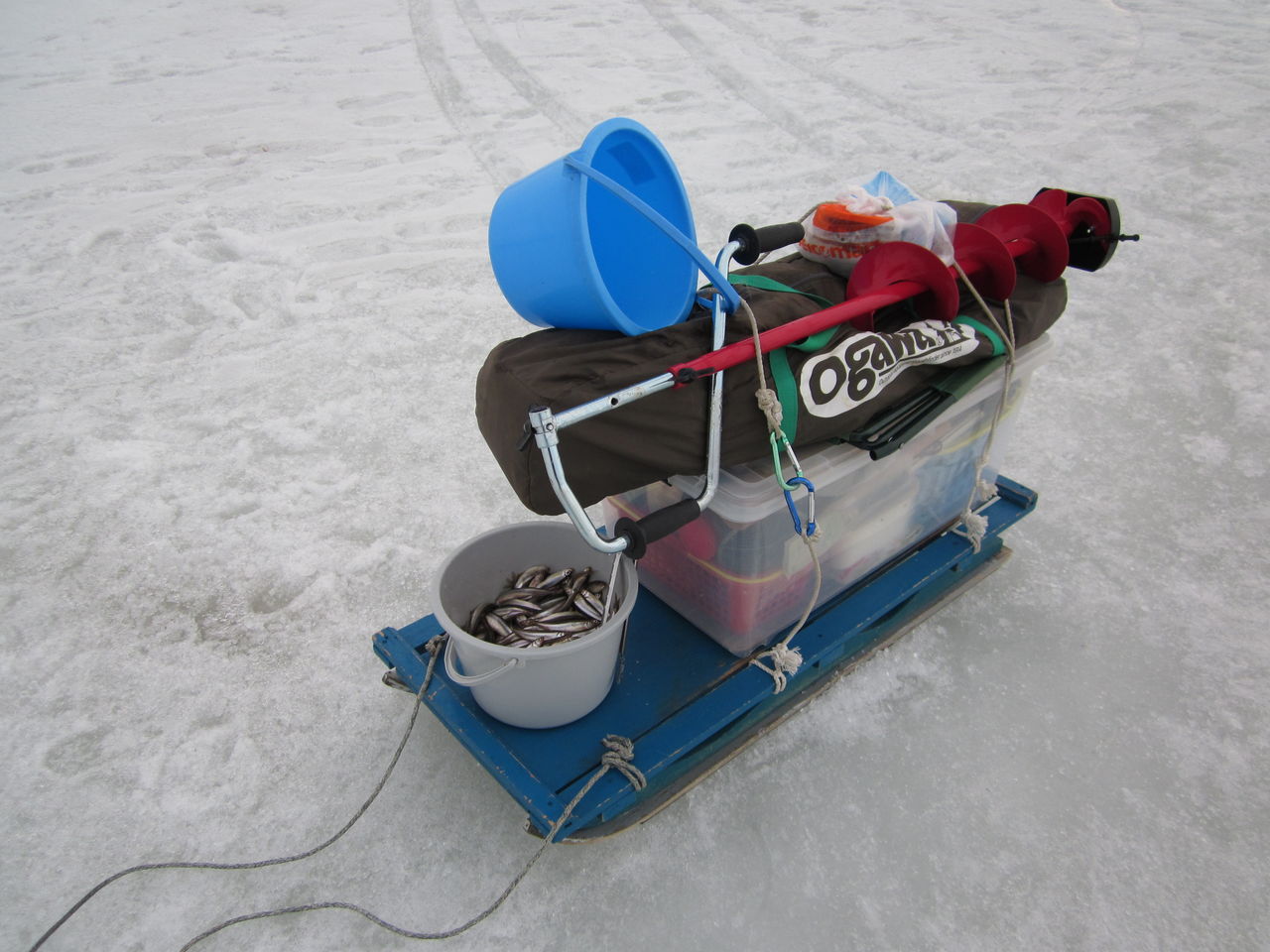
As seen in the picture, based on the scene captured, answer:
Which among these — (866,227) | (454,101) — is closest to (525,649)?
(866,227)

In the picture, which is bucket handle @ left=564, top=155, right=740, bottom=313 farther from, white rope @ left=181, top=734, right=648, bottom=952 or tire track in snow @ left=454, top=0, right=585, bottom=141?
tire track in snow @ left=454, top=0, right=585, bottom=141

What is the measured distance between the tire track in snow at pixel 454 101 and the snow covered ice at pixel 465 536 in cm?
4

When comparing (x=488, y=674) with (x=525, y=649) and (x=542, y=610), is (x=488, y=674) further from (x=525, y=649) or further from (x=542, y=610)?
(x=542, y=610)

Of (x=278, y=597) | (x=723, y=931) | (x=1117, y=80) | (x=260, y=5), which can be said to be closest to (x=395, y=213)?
(x=278, y=597)

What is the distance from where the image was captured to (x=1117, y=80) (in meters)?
4.91

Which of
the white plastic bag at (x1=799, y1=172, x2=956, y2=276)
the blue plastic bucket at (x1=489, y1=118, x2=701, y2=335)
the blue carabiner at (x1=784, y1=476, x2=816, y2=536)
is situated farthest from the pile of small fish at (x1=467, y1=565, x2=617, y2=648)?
the white plastic bag at (x1=799, y1=172, x2=956, y2=276)

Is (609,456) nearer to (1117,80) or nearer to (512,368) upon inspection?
(512,368)

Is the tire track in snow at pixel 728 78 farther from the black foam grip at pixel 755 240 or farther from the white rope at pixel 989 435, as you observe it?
the black foam grip at pixel 755 240

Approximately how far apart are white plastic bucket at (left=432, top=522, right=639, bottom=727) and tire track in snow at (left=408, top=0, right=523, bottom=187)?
8.71 feet

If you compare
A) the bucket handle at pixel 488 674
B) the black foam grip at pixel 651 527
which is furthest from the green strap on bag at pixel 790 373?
the bucket handle at pixel 488 674

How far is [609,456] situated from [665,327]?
0.26 m

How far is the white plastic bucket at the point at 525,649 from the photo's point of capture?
142cm

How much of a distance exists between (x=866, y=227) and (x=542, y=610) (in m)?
1.00

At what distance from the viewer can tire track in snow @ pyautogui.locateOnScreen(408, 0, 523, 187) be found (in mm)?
4062
